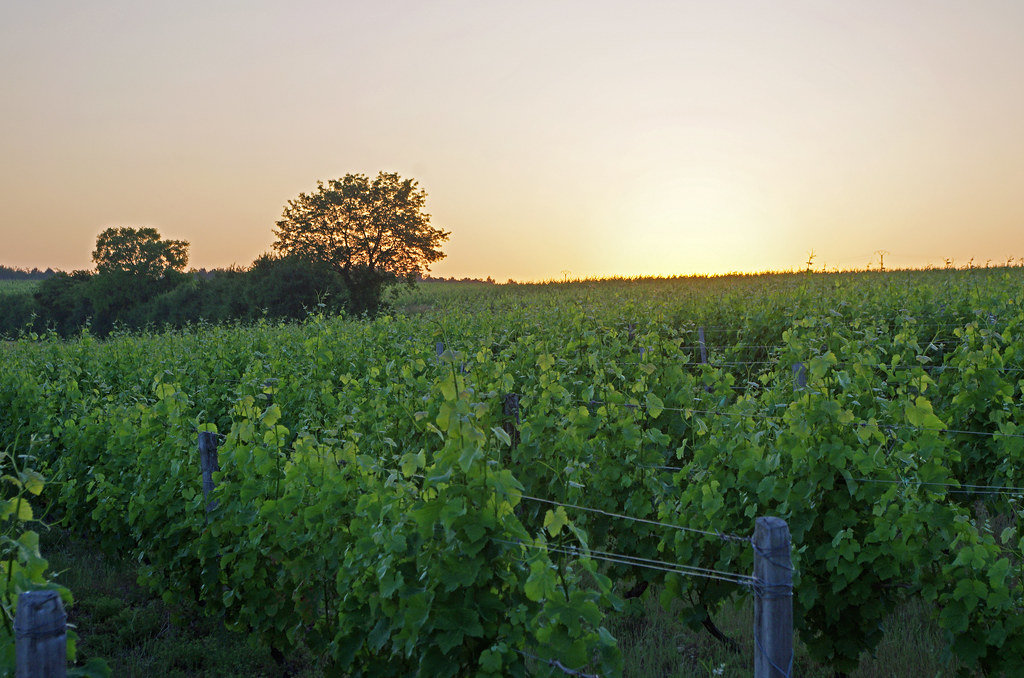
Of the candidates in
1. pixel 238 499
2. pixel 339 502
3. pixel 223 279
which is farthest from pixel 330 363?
pixel 223 279

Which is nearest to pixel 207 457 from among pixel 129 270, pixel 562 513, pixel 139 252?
pixel 562 513

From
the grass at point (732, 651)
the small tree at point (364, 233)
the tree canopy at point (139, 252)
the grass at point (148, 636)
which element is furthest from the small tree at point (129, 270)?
the grass at point (732, 651)

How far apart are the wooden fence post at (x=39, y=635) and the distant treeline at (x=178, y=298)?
31.0 meters

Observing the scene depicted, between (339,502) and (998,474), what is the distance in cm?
537

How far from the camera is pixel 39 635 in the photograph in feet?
8.02

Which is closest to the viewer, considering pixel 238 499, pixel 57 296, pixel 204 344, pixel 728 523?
pixel 728 523

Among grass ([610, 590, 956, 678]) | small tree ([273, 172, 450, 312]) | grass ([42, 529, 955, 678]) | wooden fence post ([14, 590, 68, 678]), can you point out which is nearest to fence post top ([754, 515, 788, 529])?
grass ([42, 529, 955, 678])

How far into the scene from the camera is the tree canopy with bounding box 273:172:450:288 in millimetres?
42938

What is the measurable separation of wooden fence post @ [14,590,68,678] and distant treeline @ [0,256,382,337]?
102 feet

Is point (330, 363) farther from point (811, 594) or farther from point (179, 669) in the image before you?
point (811, 594)

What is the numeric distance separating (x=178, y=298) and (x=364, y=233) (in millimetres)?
10698

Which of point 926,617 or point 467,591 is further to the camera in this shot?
point 926,617

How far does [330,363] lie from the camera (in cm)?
1080

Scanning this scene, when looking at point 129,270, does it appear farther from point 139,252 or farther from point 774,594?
point 774,594
